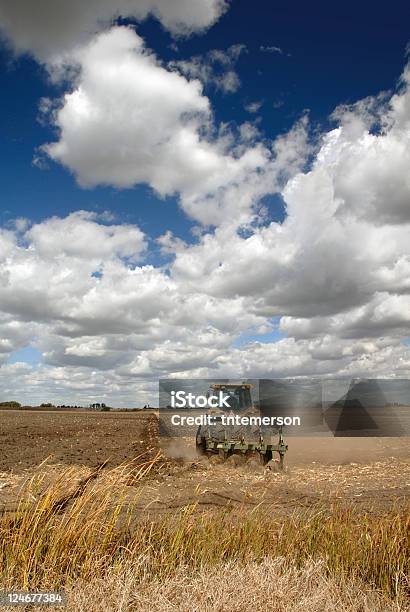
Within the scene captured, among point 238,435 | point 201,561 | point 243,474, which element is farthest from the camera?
point 238,435

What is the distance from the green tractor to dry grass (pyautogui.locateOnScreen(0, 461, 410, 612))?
10423mm

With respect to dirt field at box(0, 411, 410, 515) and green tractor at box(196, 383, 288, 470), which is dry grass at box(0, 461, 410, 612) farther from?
green tractor at box(196, 383, 288, 470)

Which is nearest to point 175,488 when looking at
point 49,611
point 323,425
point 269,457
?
point 269,457

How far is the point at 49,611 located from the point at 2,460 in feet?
49.4

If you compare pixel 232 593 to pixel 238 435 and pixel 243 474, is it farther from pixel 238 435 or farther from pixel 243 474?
pixel 238 435

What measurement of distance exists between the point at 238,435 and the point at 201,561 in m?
12.2

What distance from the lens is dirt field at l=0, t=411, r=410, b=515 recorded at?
11414mm

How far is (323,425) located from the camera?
119 ft

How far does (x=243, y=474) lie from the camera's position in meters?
16.4

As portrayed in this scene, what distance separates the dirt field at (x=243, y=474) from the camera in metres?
11.4

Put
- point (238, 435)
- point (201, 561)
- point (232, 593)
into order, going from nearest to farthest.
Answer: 1. point (232, 593)
2. point (201, 561)
3. point (238, 435)

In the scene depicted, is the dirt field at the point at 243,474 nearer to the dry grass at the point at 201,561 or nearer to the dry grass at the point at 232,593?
the dry grass at the point at 201,561

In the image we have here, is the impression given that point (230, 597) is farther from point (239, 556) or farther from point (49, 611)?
point (49, 611)

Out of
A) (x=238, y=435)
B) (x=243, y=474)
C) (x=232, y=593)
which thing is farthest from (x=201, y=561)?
(x=238, y=435)
